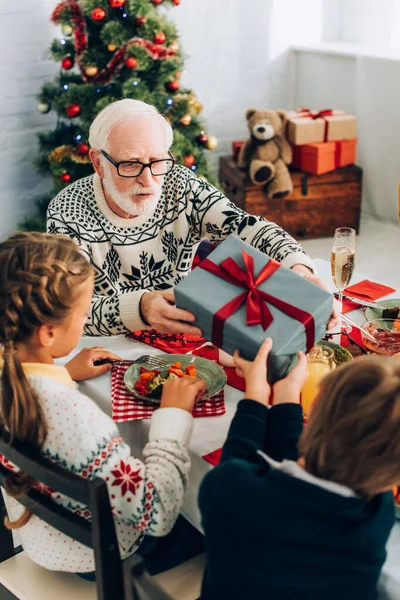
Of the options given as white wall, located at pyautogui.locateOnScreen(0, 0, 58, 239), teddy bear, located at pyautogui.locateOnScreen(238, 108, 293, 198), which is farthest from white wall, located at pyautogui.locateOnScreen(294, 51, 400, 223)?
white wall, located at pyautogui.locateOnScreen(0, 0, 58, 239)

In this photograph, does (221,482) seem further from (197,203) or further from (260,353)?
(197,203)

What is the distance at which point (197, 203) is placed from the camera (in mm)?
2191

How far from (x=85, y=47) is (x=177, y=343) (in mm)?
2368

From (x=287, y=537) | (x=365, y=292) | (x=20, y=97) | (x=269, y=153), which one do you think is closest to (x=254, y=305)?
(x=287, y=537)

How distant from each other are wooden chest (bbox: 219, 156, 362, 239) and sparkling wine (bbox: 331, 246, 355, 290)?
8.29ft

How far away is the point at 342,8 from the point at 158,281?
140 inches

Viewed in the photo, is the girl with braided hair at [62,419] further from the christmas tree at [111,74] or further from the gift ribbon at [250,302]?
the christmas tree at [111,74]

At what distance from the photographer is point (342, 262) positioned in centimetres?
178

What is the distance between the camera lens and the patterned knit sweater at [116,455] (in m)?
1.26

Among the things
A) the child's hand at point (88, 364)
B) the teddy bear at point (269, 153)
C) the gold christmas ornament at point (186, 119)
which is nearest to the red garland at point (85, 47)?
the gold christmas ornament at point (186, 119)

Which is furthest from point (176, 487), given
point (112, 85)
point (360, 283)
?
point (112, 85)

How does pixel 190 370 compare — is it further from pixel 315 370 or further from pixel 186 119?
pixel 186 119

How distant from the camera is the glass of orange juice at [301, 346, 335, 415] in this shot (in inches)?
58.4

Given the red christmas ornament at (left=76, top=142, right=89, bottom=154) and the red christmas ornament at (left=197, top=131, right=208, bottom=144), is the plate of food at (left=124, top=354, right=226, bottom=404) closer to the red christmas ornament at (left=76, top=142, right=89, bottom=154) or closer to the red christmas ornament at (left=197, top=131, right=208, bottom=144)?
the red christmas ornament at (left=76, top=142, right=89, bottom=154)
